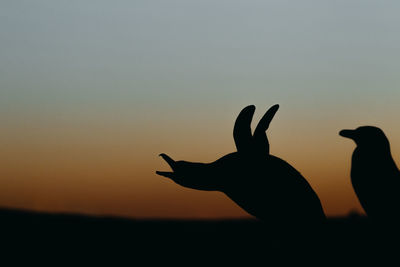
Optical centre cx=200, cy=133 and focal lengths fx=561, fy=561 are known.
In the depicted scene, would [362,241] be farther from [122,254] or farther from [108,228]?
[108,228]

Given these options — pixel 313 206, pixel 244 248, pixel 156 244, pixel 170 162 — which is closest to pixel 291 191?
pixel 313 206

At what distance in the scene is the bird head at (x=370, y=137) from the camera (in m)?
4.62

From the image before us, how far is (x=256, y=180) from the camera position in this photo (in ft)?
15.0

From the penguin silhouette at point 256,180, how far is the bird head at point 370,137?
22.7 inches

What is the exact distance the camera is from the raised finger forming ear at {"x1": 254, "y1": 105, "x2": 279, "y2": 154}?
4.69 m

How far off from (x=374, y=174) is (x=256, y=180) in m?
0.94

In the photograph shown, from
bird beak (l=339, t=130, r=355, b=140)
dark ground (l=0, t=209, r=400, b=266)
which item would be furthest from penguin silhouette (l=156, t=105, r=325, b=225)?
dark ground (l=0, t=209, r=400, b=266)

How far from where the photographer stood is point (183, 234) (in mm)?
23328

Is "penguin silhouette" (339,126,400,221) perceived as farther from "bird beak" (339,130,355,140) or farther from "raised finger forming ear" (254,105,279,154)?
"raised finger forming ear" (254,105,279,154)

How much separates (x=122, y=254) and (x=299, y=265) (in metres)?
14.9

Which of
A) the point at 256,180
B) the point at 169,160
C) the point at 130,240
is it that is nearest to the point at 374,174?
the point at 256,180

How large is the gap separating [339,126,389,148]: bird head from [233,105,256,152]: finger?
0.88 meters

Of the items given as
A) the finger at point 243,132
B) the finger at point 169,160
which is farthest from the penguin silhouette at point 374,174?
the finger at point 169,160

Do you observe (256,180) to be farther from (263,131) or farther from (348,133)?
(348,133)
